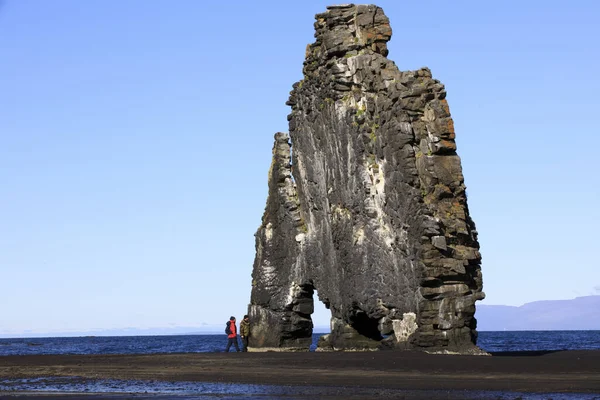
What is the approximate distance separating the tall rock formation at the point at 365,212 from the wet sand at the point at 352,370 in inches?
112

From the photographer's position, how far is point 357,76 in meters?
34.3

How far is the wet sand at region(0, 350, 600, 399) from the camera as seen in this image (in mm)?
19797

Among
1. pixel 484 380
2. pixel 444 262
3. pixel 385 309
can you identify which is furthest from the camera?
pixel 385 309

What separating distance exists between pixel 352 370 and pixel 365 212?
10178mm

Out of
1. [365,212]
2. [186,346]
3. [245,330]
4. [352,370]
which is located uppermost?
[365,212]

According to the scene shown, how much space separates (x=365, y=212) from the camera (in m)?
33.2

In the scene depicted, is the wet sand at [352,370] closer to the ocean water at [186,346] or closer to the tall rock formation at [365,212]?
the tall rock formation at [365,212]

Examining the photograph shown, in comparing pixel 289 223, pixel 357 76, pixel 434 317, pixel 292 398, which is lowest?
pixel 292 398

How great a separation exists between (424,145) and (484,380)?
1192 centimetres

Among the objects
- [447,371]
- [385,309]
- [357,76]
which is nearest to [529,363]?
[447,371]

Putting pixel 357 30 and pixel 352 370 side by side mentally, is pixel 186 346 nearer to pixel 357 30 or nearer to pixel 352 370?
pixel 357 30

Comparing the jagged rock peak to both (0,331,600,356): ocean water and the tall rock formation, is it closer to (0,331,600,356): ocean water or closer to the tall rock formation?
the tall rock formation

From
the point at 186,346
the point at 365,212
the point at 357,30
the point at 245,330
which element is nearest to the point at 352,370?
the point at 365,212

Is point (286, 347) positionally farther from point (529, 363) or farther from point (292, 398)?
point (292, 398)
